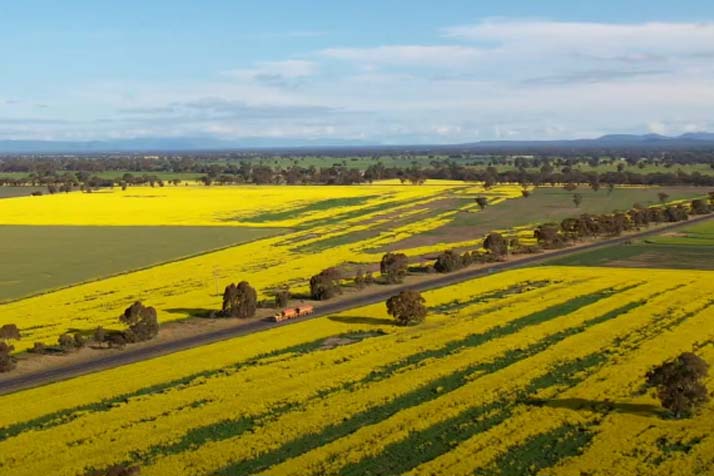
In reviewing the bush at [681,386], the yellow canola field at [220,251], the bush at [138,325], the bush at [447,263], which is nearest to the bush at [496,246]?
the bush at [447,263]

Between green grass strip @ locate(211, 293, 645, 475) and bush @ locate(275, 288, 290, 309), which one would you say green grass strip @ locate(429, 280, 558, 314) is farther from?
bush @ locate(275, 288, 290, 309)

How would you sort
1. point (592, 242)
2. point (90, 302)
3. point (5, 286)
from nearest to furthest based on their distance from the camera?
1. point (90, 302)
2. point (5, 286)
3. point (592, 242)

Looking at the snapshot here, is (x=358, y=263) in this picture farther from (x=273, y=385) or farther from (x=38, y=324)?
(x=273, y=385)

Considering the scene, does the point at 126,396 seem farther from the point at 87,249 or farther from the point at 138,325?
the point at 87,249

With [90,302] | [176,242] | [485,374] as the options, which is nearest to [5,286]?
[90,302]

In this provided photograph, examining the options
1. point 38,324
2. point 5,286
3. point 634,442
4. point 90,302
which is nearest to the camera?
point 634,442
